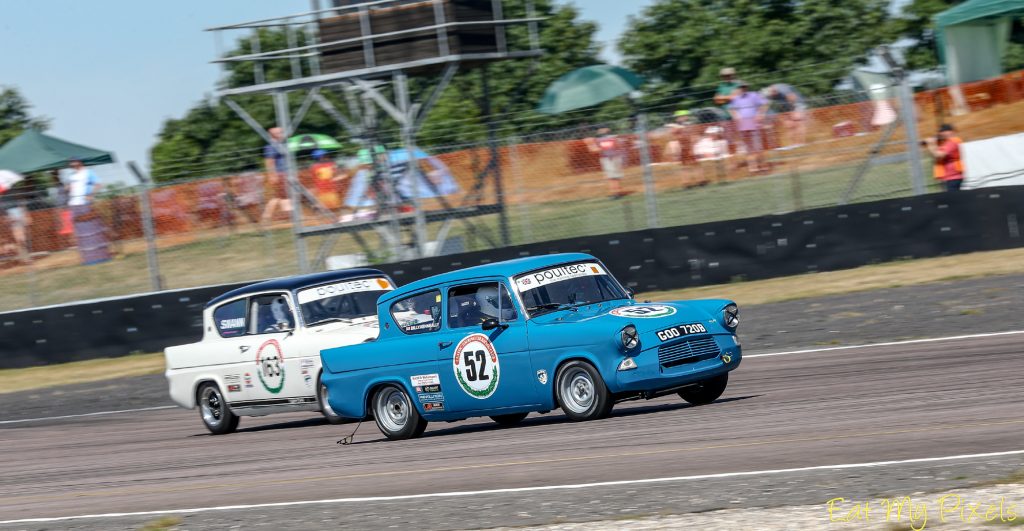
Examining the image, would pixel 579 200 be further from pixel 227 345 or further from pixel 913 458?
pixel 913 458

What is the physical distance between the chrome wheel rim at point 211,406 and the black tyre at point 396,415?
3.06 m

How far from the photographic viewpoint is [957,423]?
7855 millimetres

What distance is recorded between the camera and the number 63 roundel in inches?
391

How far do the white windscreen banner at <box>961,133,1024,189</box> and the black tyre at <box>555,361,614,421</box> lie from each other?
12.5 metres

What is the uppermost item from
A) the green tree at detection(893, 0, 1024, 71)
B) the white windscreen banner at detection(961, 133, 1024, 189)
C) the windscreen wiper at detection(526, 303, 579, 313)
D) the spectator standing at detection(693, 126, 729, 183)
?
the green tree at detection(893, 0, 1024, 71)

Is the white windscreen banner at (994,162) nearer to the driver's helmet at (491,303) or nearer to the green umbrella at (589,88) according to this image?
the green umbrella at (589,88)

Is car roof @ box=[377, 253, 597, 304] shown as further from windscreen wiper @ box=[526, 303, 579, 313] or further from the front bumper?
the front bumper

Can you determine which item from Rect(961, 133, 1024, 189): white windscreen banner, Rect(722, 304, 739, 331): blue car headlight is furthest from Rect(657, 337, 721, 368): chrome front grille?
Rect(961, 133, 1024, 189): white windscreen banner

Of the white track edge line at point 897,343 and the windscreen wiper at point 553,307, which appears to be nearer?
the windscreen wiper at point 553,307

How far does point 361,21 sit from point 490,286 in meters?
12.8

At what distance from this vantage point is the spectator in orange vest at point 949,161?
19641 millimetres

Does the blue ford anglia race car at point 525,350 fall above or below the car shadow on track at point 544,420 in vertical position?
above

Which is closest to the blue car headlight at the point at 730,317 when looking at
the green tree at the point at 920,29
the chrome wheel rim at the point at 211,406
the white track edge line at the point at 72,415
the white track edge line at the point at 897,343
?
the white track edge line at the point at 897,343

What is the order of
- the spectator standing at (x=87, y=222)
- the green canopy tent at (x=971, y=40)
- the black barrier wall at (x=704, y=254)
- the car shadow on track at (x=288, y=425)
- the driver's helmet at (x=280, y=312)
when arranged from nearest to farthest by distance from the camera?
the driver's helmet at (x=280, y=312) < the car shadow on track at (x=288, y=425) < the black barrier wall at (x=704, y=254) < the spectator standing at (x=87, y=222) < the green canopy tent at (x=971, y=40)
